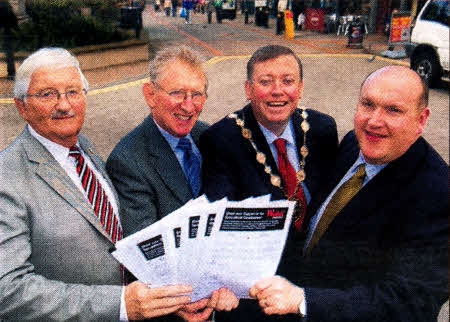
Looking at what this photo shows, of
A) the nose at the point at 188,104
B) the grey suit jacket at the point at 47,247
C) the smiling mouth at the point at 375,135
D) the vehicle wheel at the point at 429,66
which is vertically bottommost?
the vehicle wheel at the point at 429,66

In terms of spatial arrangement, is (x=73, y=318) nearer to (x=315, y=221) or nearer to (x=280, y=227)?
(x=280, y=227)

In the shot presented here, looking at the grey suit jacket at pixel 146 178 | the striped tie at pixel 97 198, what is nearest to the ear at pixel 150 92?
the grey suit jacket at pixel 146 178

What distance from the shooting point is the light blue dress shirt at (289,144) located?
2.33m

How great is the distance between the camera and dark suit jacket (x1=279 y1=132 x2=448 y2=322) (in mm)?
1581

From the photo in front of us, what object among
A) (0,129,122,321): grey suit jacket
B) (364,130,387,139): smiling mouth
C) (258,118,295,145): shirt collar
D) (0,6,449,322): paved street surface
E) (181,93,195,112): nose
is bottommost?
(0,6,449,322): paved street surface

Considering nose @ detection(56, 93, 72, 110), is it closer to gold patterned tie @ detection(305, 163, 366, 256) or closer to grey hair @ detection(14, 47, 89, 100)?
grey hair @ detection(14, 47, 89, 100)

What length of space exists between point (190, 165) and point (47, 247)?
872 mm

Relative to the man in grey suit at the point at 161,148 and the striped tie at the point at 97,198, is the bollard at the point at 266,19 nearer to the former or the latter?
the man in grey suit at the point at 161,148

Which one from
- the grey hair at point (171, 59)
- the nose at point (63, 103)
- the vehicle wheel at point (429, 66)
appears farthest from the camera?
the vehicle wheel at point (429, 66)

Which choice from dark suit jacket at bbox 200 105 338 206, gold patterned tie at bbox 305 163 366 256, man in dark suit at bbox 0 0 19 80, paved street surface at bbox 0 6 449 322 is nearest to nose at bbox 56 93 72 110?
dark suit jacket at bbox 200 105 338 206

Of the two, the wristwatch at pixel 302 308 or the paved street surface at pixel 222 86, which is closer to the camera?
the wristwatch at pixel 302 308

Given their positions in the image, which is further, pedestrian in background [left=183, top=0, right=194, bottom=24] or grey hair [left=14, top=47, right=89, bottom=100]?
pedestrian in background [left=183, top=0, right=194, bottom=24]

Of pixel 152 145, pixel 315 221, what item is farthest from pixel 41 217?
pixel 315 221

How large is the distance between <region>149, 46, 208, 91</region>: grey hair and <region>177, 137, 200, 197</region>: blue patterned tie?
375 millimetres
